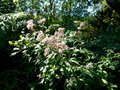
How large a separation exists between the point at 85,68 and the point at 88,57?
0.39 metres

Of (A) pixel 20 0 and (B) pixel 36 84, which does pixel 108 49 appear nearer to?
(B) pixel 36 84

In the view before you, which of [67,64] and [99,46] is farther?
[99,46]

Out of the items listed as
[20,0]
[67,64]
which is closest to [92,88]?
[67,64]

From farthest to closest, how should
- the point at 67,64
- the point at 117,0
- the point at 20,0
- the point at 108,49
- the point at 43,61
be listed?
the point at 117,0 → the point at 20,0 → the point at 108,49 → the point at 43,61 → the point at 67,64

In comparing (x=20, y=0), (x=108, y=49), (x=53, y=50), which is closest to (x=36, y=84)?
(x=53, y=50)

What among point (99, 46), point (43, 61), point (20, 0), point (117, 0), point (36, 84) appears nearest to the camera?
point (43, 61)

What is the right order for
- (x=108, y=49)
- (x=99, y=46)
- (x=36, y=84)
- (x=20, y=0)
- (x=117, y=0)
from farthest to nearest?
(x=117, y=0)
(x=20, y=0)
(x=99, y=46)
(x=108, y=49)
(x=36, y=84)

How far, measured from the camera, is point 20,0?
19.3 feet

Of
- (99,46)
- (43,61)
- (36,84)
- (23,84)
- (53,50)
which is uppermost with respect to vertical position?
(53,50)

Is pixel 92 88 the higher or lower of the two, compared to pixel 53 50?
lower

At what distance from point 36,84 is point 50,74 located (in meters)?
0.37

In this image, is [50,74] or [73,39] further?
[73,39]

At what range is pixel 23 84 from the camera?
2625mm

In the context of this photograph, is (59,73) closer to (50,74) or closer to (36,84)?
(50,74)
